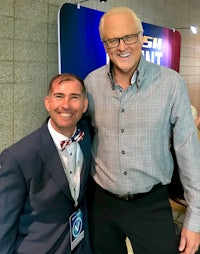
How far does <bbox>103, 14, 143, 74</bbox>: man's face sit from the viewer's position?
1203 mm

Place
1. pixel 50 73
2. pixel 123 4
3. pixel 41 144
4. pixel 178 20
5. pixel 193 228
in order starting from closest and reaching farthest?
1. pixel 41 144
2. pixel 193 228
3. pixel 50 73
4. pixel 123 4
5. pixel 178 20

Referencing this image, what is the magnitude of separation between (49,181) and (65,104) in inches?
12.9

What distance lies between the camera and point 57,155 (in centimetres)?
115

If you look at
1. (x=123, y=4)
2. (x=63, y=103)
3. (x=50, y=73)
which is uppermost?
(x=123, y=4)

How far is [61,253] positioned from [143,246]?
39cm

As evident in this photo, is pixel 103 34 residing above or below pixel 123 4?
below

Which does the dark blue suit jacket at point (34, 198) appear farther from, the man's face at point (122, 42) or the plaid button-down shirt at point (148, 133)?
the man's face at point (122, 42)

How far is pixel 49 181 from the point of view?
114 centimetres

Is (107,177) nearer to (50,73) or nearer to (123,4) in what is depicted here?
(50,73)

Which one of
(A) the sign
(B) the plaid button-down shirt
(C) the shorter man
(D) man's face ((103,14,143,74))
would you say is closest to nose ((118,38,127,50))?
(D) man's face ((103,14,143,74))

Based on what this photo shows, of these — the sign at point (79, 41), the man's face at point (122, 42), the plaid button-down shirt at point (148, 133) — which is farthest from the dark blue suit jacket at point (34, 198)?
the sign at point (79, 41)

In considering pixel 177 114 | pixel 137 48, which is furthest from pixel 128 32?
pixel 177 114

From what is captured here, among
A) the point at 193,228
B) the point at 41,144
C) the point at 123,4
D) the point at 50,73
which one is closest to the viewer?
the point at 41,144

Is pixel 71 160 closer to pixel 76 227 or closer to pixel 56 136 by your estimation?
pixel 56 136
